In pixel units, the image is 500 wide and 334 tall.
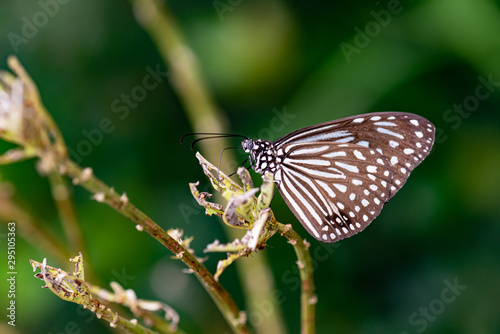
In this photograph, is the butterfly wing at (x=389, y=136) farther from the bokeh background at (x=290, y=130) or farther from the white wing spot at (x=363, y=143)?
the bokeh background at (x=290, y=130)

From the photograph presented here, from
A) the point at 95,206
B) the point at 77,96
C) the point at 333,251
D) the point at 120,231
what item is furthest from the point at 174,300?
the point at 77,96

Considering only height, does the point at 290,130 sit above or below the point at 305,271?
above

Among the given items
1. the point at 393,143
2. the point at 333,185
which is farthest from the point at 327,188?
the point at 393,143

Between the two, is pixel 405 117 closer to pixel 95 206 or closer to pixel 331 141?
pixel 331 141

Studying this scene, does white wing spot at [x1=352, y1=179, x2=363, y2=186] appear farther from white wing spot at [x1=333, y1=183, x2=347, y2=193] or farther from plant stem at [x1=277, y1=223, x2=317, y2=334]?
plant stem at [x1=277, y1=223, x2=317, y2=334]

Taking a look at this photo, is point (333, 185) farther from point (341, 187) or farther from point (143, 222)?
point (143, 222)

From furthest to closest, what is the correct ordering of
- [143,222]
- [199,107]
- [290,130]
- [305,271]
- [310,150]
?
1. [290,130]
2. [199,107]
3. [310,150]
4. [305,271]
5. [143,222]
